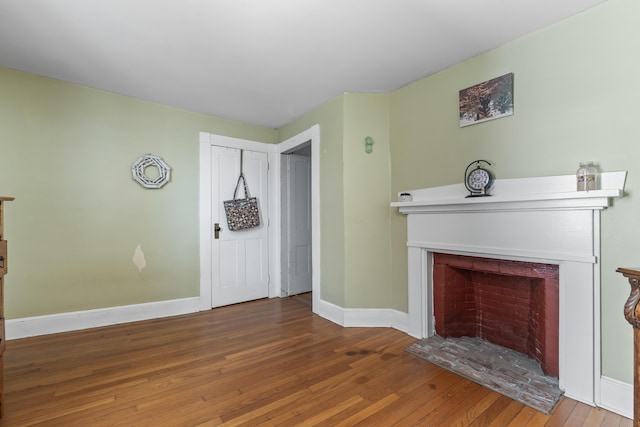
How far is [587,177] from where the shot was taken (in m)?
1.65

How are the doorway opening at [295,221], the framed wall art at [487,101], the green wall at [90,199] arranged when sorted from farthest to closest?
the doorway opening at [295,221]
the green wall at [90,199]
the framed wall art at [487,101]

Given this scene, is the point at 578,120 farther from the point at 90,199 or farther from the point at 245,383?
the point at 90,199

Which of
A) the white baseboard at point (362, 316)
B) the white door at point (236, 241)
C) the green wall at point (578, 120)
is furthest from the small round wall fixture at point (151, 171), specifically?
the green wall at point (578, 120)

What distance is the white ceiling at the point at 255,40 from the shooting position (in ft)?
5.67

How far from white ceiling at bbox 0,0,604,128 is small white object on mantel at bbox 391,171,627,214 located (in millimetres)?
1018

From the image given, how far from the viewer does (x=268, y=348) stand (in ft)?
7.77

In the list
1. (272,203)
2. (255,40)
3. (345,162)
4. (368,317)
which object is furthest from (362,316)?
(255,40)

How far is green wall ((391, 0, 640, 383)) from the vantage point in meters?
1.60

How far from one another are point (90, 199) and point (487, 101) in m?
3.62

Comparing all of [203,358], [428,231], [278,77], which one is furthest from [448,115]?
[203,358]

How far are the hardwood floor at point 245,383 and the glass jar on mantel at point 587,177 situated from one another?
1254mm

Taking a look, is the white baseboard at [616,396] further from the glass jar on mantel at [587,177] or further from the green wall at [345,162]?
the glass jar on mantel at [587,177]

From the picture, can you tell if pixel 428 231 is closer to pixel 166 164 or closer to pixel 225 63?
pixel 225 63

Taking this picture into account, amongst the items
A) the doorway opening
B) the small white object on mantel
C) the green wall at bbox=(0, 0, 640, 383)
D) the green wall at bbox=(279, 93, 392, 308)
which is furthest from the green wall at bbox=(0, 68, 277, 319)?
the small white object on mantel
